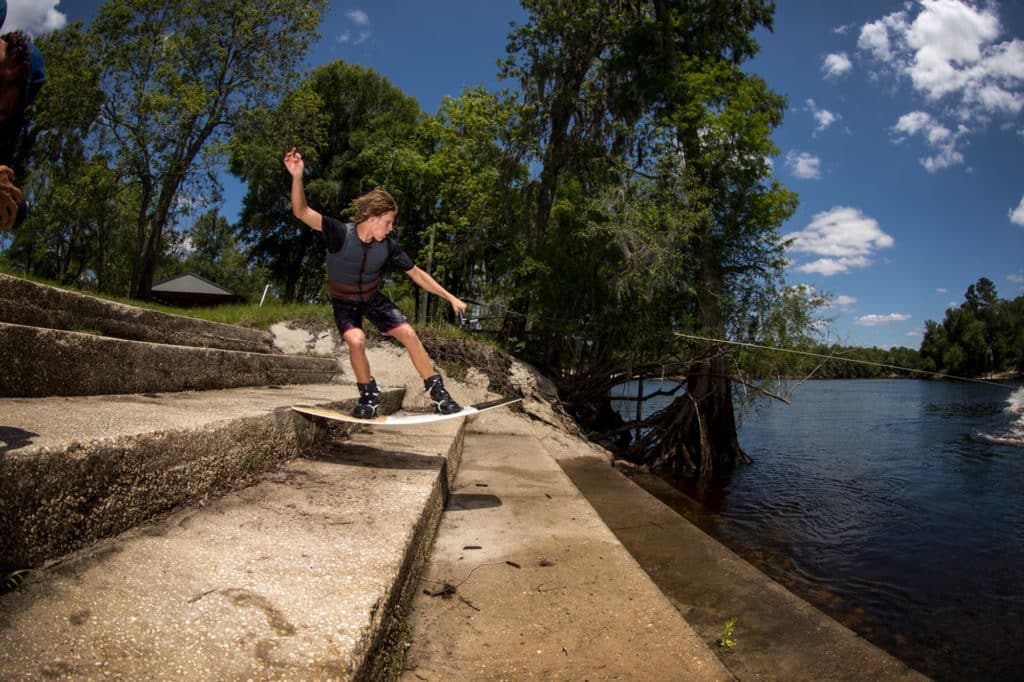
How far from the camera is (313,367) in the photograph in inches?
284

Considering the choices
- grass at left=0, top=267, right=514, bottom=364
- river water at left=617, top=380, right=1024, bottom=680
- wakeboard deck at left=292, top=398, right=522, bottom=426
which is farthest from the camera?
grass at left=0, top=267, right=514, bottom=364

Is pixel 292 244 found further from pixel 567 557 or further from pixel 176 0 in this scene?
pixel 567 557

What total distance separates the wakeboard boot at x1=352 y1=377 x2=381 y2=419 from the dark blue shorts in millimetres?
426

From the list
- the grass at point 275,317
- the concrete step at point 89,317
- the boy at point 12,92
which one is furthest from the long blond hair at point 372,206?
the grass at point 275,317

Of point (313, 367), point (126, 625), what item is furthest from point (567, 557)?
point (313, 367)

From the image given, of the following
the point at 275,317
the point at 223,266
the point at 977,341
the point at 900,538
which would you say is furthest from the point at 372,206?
the point at 977,341

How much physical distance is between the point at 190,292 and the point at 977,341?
293 ft

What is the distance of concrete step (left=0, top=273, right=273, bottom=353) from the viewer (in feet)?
10.9

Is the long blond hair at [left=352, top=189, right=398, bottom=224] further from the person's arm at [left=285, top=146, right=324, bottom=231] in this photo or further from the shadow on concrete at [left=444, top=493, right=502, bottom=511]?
the shadow on concrete at [left=444, top=493, right=502, bottom=511]

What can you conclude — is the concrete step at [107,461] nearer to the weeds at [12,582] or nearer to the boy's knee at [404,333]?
the weeds at [12,582]

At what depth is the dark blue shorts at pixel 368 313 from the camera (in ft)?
13.4

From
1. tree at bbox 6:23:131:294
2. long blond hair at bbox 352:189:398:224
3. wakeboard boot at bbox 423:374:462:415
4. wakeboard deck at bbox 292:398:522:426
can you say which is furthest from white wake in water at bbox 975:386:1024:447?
tree at bbox 6:23:131:294

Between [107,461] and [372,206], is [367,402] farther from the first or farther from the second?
[107,461]

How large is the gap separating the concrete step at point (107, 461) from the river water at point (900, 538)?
502cm
